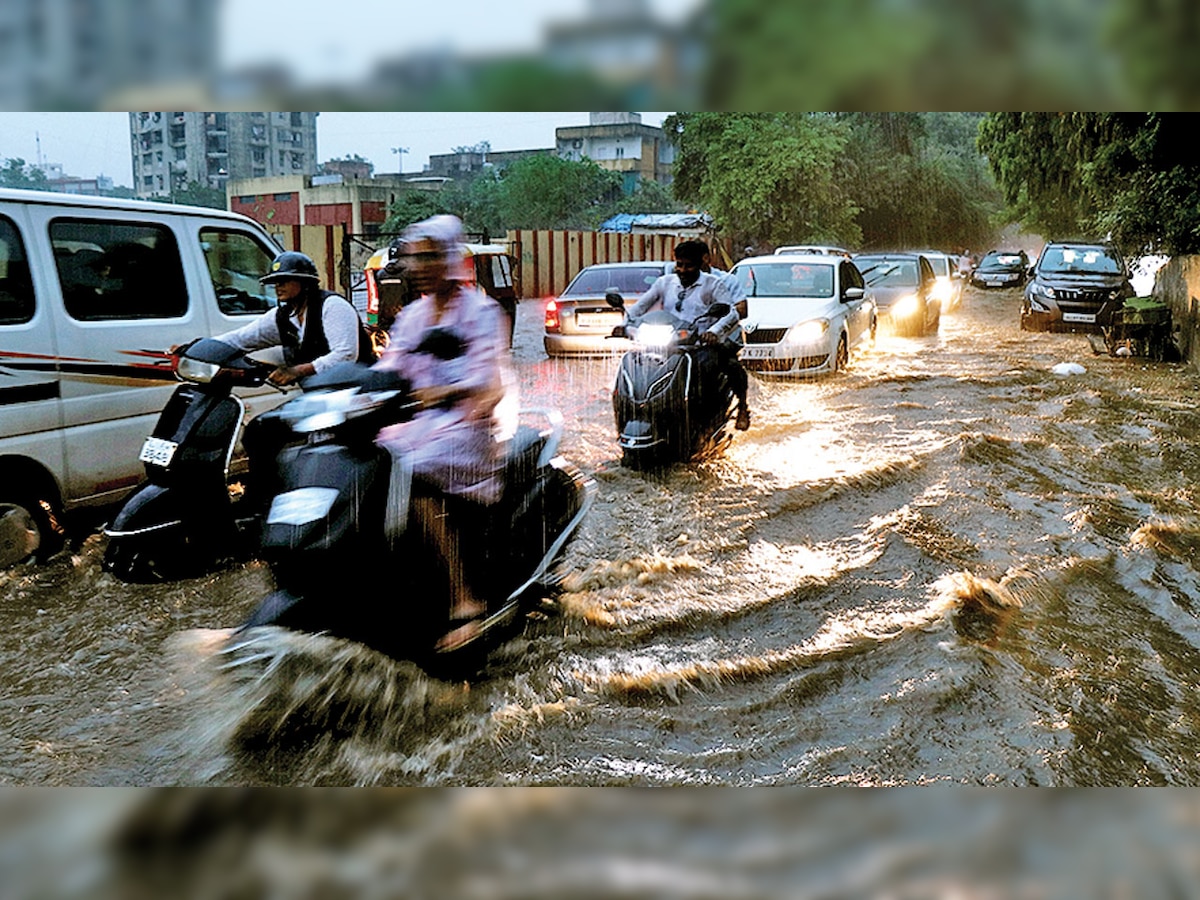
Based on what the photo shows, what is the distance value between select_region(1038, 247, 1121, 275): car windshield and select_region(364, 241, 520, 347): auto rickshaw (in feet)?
33.3

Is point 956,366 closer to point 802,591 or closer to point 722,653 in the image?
point 802,591

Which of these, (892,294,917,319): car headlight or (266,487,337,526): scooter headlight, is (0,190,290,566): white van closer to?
(266,487,337,526): scooter headlight

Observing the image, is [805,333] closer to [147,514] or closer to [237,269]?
[237,269]

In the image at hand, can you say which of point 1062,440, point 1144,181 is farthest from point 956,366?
point 1062,440

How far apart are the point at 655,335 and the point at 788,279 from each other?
4556mm

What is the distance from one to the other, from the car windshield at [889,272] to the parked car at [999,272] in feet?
27.8

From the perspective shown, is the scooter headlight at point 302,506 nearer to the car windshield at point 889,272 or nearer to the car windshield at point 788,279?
the car windshield at point 788,279

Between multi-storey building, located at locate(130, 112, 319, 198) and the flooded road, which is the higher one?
multi-storey building, located at locate(130, 112, 319, 198)

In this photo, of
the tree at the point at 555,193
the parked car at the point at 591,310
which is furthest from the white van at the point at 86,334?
→ the parked car at the point at 591,310

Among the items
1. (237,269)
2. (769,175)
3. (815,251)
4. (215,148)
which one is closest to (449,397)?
(215,148)

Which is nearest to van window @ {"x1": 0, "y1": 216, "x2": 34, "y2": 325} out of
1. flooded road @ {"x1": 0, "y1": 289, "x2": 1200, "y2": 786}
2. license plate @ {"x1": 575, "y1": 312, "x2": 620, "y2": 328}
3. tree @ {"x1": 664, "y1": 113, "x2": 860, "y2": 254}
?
flooded road @ {"x1": 0, "y1": 289, "x2": 1200, "y2": 786}

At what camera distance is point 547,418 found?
390 centimetres

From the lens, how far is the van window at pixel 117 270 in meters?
4.21

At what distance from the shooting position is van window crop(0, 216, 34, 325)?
3961 mm
